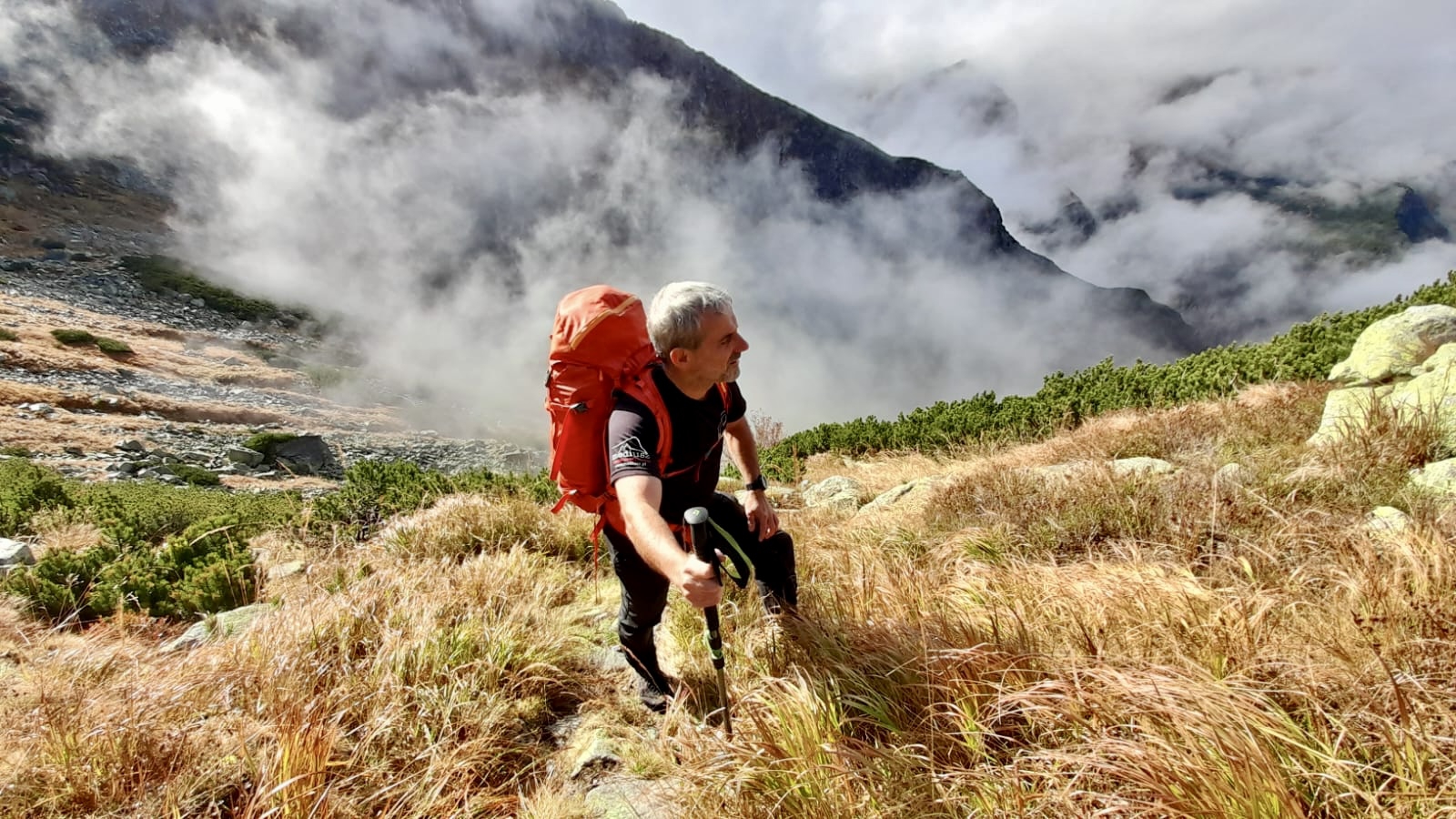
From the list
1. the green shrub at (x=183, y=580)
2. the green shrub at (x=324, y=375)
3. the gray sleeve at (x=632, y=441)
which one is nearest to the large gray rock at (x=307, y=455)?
the green shrub at (x=324, y=375)

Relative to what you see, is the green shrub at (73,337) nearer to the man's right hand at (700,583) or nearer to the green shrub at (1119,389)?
the green shrub at (1119,389)

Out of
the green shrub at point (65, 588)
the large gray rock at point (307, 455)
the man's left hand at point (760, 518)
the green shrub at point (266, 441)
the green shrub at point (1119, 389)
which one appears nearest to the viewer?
the man's left hand at point (760, 518)

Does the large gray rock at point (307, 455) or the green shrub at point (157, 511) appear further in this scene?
the large gray rock at point (307, 455)

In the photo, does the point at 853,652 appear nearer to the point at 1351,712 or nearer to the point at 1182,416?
the point at 1351,712

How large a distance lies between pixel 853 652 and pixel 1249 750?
135cm

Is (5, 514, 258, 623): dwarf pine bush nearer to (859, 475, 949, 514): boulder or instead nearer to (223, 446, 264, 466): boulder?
(859, 475, 949, 514): boulder

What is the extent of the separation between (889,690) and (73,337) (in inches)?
1647

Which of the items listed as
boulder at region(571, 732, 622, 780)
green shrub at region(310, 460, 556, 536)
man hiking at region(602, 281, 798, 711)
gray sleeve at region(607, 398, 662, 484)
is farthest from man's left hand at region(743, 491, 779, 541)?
green shrub at region(310, 460, 556, 536)

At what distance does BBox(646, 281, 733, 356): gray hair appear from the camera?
2504 mm

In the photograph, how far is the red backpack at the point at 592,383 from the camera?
2551 mm

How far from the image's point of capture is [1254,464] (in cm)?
474

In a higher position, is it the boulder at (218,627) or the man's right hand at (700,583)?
the man's right hand at (700,583)

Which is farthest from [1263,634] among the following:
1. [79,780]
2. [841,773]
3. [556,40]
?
[556,40]

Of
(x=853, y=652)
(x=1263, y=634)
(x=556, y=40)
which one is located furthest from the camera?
(x=556, y=40)
